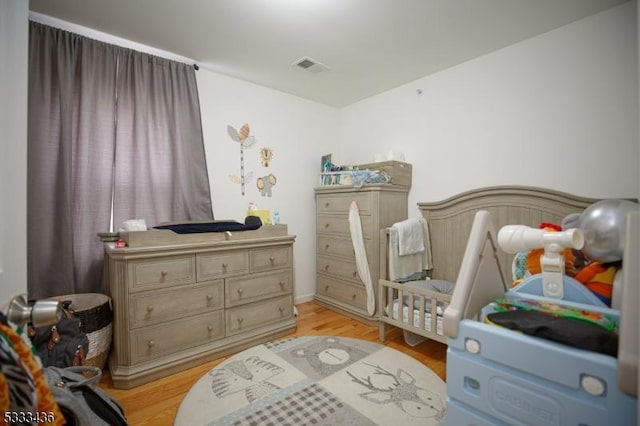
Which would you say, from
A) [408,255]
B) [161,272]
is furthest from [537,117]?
[161,272]

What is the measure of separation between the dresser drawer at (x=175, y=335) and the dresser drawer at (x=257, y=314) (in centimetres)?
9

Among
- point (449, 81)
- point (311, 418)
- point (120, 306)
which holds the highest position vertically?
point (449, 81)

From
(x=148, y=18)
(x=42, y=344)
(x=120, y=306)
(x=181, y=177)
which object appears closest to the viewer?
(x=42, y=344)

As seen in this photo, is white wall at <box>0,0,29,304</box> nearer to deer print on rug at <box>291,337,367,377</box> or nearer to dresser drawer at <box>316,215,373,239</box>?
deer print on rug at <box>291,337,367,377</box>

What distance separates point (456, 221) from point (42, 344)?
3.06 metres

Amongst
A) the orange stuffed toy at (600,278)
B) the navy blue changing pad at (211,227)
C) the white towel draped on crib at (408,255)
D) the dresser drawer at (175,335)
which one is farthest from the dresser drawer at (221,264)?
the orange stuffed toy at (600,278)

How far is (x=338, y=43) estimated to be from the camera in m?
2.29

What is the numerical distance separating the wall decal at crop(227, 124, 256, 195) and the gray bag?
2050 mm

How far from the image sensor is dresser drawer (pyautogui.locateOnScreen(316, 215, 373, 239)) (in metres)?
2.80

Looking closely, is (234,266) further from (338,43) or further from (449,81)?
(449,81)

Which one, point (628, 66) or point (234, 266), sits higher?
point (628, 66)

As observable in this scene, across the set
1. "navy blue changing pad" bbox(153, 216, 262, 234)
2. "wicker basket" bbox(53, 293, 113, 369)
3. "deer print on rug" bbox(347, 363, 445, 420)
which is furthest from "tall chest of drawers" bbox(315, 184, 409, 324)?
"wicker basket" bbox(53, 293, 113, 369)

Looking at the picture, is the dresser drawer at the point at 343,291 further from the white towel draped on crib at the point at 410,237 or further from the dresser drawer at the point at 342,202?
the dresser drawer at the point at 342,202

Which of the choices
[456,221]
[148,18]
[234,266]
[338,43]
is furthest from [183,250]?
Answer: [456,221]
